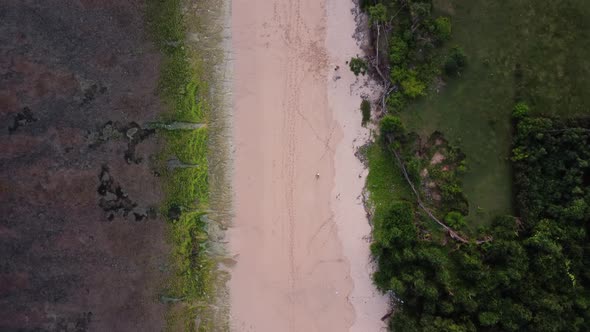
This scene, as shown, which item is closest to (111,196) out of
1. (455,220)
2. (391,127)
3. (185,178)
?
(185,178)

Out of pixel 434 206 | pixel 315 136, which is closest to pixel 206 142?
pixel 315 136

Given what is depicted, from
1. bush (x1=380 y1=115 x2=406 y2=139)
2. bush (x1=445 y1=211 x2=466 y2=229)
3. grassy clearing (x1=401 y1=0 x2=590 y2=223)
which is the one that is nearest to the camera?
bush (x1=380 y1=115 x2=406 y2=139)

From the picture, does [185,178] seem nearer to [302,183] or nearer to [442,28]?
[302,183]

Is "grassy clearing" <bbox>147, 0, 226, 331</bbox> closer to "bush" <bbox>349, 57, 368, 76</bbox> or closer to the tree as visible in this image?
"bush" <bbox>349, 57, 368, 76</bbox>

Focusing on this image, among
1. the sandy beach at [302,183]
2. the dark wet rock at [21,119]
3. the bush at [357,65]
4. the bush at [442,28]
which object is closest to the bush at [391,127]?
the sandy beach at [302,183]

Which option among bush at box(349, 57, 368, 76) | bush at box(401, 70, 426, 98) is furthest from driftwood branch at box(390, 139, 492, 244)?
bush at box(349, 57, 368, 76)

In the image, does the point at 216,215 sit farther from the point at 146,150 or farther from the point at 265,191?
the point at 146,150
